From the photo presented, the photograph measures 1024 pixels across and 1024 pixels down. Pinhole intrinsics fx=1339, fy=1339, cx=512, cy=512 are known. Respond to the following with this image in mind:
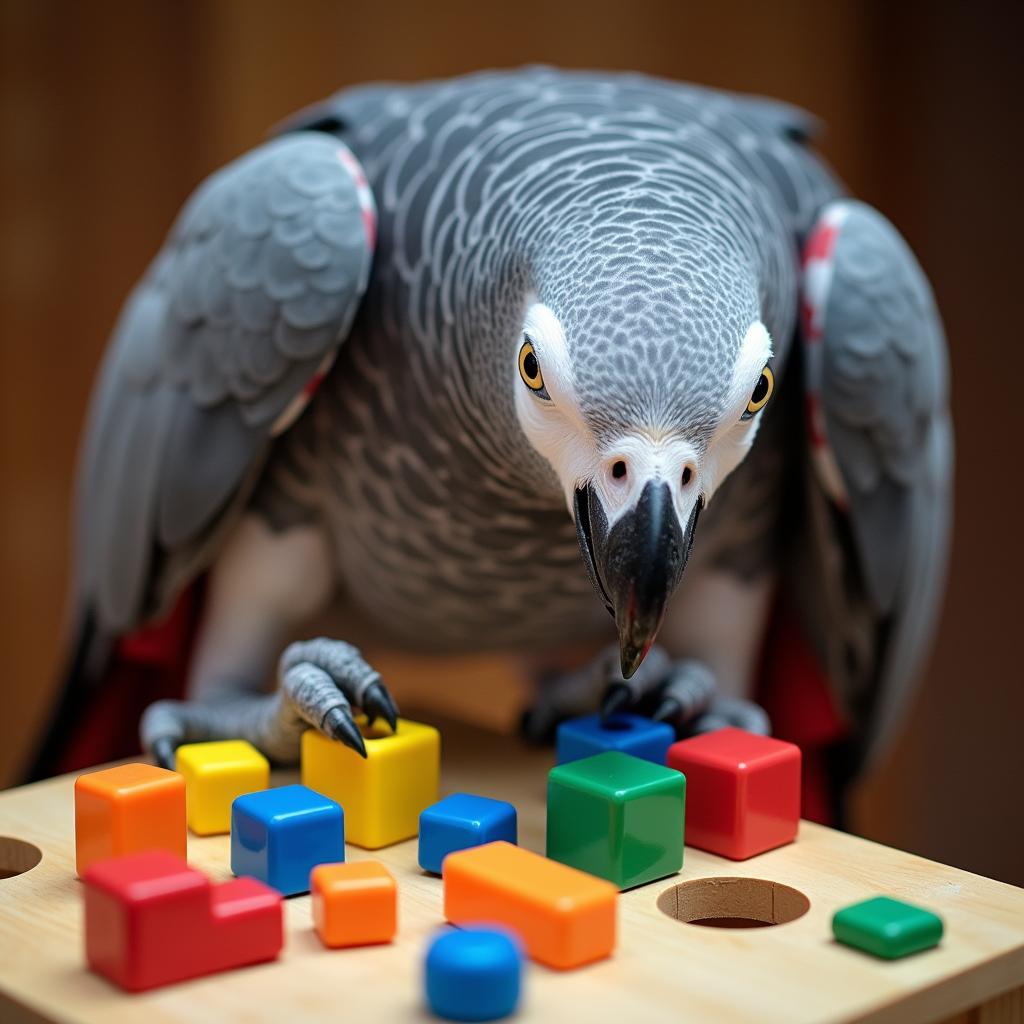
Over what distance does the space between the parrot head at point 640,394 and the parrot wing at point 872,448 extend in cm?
31

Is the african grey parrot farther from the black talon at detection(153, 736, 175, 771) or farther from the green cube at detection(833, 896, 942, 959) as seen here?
the green cube at detection(833, 896, 942, 959)

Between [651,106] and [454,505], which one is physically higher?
[651,106]

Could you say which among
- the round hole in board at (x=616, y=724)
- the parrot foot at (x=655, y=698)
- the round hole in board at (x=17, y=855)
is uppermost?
the round hole in board at (x=616, y=724)

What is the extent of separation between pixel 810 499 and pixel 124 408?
0.63 m

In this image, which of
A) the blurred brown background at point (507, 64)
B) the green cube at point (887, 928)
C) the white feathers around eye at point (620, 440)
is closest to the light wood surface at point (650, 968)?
the green cube at point (887, 928)

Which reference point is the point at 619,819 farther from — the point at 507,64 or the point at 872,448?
the point at 507,64

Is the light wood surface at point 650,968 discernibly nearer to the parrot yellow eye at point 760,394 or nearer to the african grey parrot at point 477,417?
the african grey parrot at point 477,417

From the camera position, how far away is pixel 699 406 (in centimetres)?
79

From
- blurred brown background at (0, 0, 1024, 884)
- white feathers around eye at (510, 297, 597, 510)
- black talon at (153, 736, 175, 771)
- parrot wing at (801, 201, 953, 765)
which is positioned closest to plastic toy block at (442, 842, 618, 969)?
white feathers around eye at (510, 297, 597, 510)

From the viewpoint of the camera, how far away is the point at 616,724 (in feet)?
3.41

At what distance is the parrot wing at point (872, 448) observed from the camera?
113 centimetres

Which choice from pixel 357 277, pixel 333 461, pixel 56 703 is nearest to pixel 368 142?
pixel 357 277

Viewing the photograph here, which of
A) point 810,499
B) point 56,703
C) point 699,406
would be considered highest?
point 699,406

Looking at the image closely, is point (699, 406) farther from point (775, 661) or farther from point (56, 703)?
point (56, 703)
